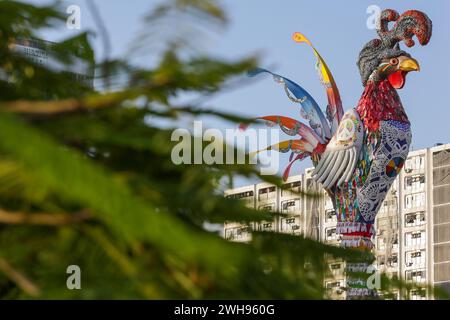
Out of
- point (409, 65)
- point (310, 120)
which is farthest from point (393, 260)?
point (409, 65)

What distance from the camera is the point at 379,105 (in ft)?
115

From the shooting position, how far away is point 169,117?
362 cm

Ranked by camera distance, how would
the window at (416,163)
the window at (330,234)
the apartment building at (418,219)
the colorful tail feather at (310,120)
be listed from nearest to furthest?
the colorful tail feather at (310,120)
the apartment building at (418,219)
the window at (416,163)
the window at (330,234)

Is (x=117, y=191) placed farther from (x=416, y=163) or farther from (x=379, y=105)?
(x=416, y=163)

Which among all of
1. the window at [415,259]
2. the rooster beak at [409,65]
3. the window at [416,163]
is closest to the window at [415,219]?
the window at [415,259]

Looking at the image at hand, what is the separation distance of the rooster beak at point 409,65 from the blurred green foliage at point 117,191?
104ft

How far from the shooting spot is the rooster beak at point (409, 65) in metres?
35.4

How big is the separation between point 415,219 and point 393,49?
4943 cm

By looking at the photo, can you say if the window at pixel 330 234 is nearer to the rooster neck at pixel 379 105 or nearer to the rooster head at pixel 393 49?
the rooster head at pixel 393 49

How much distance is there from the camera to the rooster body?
34781mm
